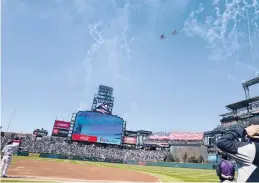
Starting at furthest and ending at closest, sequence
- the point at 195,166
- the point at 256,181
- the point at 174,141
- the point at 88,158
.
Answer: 1. the point at 174,141
2. the point at 88,158
3. the point at 195,166
4. the point at 256,181

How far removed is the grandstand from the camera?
214 ft

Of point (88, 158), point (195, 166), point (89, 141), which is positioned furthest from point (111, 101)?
point (195, 166)

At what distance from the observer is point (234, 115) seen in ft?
241

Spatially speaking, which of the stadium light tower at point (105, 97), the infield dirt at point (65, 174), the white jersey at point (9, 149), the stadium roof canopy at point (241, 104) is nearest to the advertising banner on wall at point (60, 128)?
the stadium light tower at point (105, 97)

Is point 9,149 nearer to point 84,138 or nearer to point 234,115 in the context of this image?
point 84,138

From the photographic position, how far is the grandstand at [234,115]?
65.1 meters

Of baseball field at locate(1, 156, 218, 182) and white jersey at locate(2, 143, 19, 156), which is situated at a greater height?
white jersey at locate(2, 143, 19, 156)

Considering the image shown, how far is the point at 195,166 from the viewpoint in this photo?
47688 millimetres

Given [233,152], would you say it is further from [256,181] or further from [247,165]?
[256,181]

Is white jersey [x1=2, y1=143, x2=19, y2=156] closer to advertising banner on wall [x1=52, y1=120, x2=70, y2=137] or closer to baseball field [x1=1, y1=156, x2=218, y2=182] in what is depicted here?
baseball field [x1=1, y1=156, x2=218, y2=182]

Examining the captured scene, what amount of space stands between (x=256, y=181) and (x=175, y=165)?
50.2 metres

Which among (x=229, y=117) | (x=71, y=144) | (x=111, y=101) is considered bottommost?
(x=71, y=144)

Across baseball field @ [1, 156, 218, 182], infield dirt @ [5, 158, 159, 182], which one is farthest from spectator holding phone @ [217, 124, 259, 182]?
infield dirt @ [5, 158, 159, 182]

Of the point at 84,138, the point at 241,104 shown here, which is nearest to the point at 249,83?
the point at 241,104
